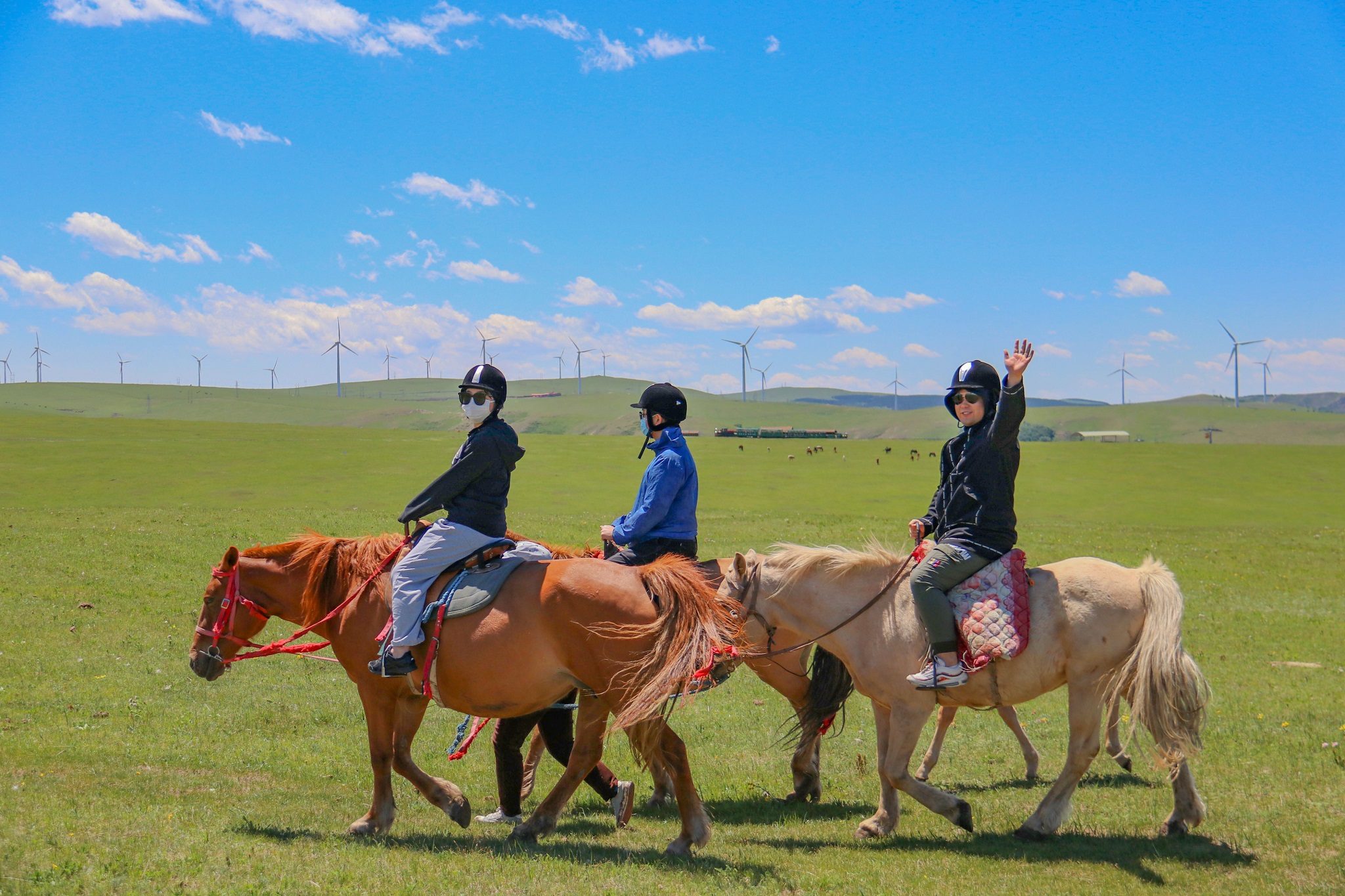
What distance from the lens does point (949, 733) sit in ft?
36.0

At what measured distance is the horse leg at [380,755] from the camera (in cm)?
711

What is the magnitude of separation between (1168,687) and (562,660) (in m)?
4.24

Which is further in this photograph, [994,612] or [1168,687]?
[994,612]

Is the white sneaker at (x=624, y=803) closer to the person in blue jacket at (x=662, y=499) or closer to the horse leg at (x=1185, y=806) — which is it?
the person in blue jacket at (x=662, y=499)

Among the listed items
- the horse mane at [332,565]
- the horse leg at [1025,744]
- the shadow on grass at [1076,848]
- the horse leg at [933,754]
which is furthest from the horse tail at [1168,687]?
the horse mane at [332,565]

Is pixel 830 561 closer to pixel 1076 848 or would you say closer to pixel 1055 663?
pixel 1055 663

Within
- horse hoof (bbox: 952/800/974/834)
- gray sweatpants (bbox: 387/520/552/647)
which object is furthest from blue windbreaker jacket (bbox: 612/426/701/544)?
horse hoof (bbox: 952/800/974/834)

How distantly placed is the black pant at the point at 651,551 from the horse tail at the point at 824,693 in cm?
148

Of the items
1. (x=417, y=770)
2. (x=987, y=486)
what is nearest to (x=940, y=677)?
(x=987, y=486)

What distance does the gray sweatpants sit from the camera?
274 inches

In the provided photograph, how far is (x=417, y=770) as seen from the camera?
7410 millimetres

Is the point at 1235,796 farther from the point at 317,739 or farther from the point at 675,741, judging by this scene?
the point at 317,739

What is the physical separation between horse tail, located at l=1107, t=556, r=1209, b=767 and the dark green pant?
1234 millimetres

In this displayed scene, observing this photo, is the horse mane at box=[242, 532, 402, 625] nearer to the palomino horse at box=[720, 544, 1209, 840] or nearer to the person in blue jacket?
the person in blue jacket
